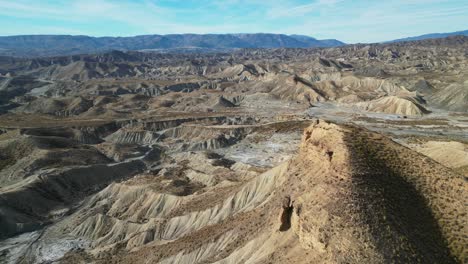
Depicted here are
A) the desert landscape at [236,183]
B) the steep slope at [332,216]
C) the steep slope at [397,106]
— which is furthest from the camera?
the steep slope at [397,106]

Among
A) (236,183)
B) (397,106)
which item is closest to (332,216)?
(236,183)

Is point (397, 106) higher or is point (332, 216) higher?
point (332, 216)

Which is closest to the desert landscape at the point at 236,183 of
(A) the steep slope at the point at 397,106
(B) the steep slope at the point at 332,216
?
(B) the steep slope at the point at 332,216

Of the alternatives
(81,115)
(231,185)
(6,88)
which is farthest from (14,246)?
(6,88)

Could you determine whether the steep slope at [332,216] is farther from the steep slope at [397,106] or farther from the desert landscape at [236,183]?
the steep slope at [397,106]

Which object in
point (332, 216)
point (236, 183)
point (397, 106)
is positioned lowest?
point (397, 106)

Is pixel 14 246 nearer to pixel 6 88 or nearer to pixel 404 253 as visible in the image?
pixel 404 253

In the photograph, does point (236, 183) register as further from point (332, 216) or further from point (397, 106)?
point (397, 106)

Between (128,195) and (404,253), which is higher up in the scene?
(404,253)
